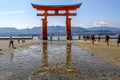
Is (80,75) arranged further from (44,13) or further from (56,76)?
(44,13)

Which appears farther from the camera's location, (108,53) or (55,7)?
(55,7)

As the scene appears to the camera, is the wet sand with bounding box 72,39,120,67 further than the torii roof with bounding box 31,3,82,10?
No

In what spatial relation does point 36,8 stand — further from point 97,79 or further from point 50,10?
point 97,79

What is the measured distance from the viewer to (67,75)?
40.8 feet

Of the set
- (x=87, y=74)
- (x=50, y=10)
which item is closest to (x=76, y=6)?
(x=50, y=10)

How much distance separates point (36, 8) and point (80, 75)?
4598 centimetres

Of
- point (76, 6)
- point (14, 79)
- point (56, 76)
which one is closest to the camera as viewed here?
point (14, 79)

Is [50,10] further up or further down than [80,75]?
further up

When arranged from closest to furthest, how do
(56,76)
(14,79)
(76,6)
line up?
(14,79)
(56,76)
(76,6)

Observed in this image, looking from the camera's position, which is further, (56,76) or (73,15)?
(73,15)

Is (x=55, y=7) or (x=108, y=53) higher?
(x=55, y=7)

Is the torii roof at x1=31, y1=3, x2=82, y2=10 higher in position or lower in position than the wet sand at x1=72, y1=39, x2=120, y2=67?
higher

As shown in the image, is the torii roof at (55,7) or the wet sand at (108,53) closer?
the wet sand at (108,53)

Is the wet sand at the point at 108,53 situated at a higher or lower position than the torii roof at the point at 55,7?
lower
